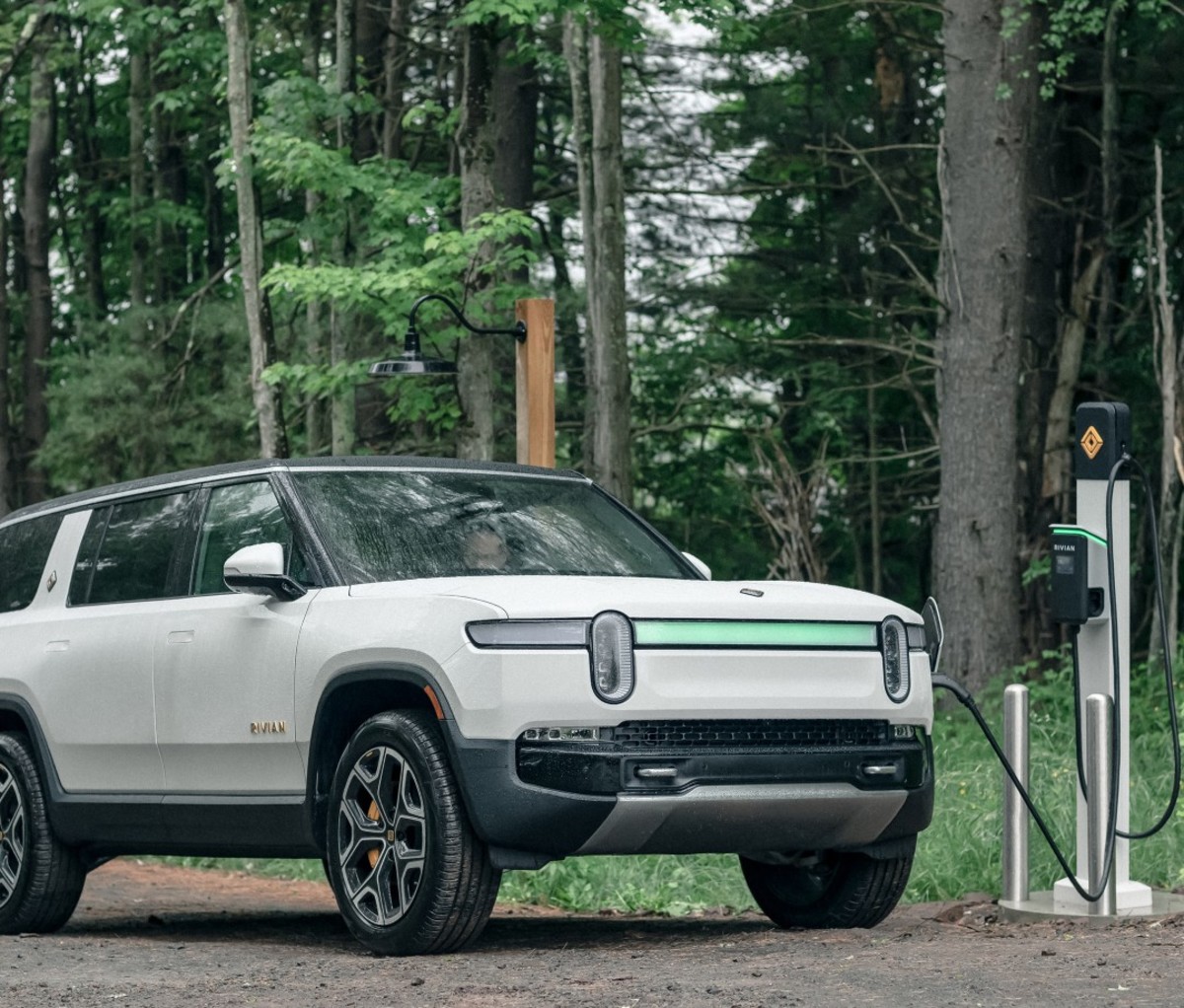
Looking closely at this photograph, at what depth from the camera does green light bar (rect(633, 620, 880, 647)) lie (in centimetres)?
661

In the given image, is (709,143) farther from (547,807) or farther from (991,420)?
(547,807)

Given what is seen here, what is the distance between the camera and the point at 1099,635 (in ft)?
26.3

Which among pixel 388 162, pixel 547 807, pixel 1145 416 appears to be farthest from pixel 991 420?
pixel 547 807

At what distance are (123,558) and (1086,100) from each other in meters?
15.8

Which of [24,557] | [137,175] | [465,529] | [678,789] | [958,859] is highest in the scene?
[137,175]

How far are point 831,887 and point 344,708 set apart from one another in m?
2.13

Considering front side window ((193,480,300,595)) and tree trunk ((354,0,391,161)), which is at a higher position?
tree trunk ((354,0,391,161))

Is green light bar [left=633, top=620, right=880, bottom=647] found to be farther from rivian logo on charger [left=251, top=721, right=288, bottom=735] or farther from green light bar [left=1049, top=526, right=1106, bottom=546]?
rivian logo on charger [left=251, top=721, right=288, bottom=735]

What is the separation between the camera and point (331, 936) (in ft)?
28.1


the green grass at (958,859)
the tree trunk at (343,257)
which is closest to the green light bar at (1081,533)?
the green grass at (958,859)

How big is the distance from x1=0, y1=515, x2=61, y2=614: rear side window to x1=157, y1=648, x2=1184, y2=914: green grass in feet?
10.4

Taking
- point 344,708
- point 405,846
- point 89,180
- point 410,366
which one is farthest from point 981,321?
point 89,180

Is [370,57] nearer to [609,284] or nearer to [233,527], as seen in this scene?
[609,284]

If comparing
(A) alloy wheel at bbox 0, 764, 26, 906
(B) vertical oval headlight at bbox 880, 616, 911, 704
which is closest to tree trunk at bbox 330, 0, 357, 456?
(A) alloy wheel at bbox 0, 764, 26, 906
